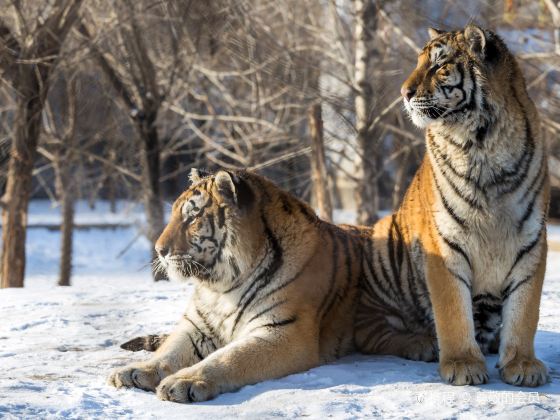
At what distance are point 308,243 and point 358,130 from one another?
5.48m

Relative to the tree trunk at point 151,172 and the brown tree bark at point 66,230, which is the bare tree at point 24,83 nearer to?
the tree trunk at point 151,172

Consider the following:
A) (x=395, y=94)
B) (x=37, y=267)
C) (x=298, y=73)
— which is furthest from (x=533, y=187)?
(x=37, y=267)

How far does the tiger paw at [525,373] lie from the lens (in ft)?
12.3

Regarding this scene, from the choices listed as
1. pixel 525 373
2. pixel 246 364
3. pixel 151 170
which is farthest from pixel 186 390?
pixel 151 170

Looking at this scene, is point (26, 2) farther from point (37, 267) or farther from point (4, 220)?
point (37, 267)

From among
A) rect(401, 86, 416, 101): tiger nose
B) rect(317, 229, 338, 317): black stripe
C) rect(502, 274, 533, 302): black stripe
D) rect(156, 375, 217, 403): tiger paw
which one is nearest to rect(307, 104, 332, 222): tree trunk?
rect(317, 229, 338, 317): black stripe

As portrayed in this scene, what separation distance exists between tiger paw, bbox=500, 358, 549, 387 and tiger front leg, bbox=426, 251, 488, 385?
103mm

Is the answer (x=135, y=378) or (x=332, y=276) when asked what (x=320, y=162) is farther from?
(x=135, y=378)

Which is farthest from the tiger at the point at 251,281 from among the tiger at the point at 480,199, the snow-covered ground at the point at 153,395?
the tiger at the point at 480,199

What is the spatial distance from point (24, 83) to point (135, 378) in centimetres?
575

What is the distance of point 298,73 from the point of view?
10.5 metres

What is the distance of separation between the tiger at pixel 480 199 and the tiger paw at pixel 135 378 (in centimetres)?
130

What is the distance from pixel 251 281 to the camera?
4246mm

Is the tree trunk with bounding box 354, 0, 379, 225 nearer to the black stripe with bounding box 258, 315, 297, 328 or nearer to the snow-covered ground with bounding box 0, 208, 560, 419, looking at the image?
the snow-covered ground with bounding box 0, 208, 560, 419
